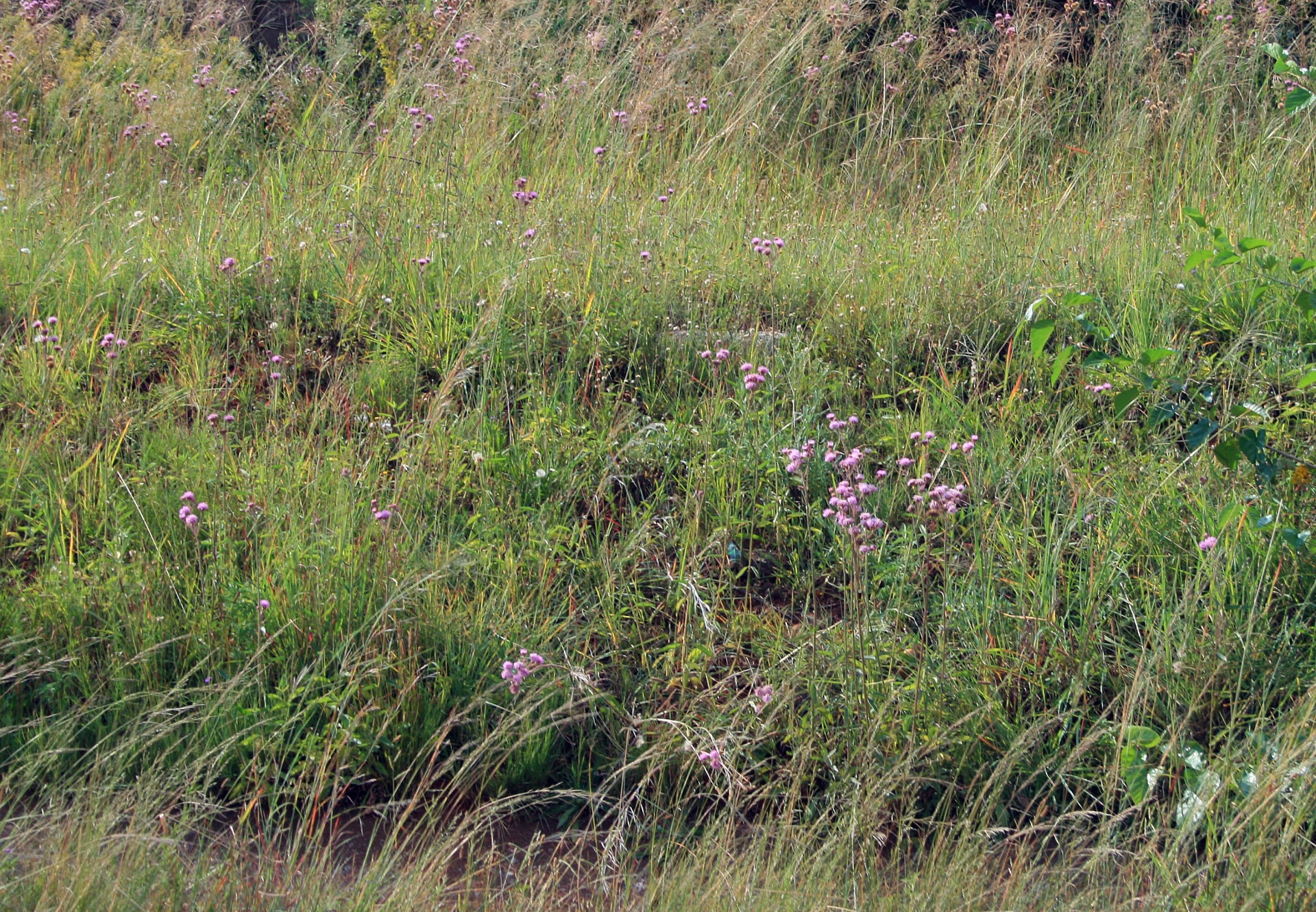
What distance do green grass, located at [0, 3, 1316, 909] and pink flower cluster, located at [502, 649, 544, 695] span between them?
0.10 feet

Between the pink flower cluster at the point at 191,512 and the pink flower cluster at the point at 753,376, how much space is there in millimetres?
1354

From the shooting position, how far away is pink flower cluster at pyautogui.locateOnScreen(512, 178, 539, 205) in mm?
4086

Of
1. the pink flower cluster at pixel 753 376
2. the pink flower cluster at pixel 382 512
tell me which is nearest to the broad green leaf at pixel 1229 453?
the pink flower cluster at pixel 753 376

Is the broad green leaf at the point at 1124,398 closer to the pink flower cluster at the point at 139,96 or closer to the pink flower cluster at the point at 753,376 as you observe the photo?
the pink flower cluster at the point at 753,376

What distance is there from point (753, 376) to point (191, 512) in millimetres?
1414

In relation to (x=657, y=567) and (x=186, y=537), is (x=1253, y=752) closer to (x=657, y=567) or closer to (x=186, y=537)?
(x=657, y=567)

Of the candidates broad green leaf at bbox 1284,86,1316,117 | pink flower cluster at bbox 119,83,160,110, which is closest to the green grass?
broad green leaf at bbox 1284,86,1316,117

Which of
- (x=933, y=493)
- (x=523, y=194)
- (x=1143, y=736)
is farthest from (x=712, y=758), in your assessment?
(x=523, y=194)

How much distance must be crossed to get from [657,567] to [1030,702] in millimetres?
923

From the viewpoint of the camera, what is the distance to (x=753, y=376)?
2.92 m

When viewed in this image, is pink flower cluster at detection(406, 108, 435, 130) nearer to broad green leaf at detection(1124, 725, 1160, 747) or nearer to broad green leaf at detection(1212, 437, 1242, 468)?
broad green leaf at detection(1212, 437, 1242, 468)

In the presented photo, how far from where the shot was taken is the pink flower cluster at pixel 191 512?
2439mm

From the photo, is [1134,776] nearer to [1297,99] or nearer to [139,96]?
[1297,99]

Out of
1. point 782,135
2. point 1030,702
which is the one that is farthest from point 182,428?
point 782,135
